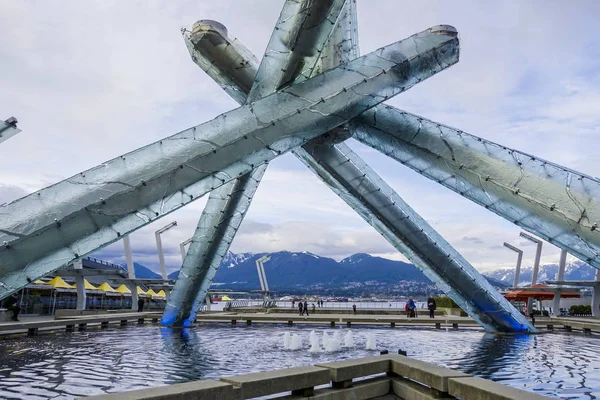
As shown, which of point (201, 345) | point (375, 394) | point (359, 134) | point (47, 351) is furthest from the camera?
point (359, 134)

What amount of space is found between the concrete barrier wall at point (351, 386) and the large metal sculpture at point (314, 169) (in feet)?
22.2

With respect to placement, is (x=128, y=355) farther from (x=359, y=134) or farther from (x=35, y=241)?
(x=359, y=134)

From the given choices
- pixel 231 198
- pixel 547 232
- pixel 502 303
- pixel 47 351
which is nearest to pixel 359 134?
pixel 231 198

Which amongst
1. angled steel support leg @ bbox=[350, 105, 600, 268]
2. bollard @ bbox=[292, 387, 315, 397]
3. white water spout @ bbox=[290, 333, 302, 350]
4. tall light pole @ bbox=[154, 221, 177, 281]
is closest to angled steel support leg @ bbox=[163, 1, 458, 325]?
angled steel support leg @ bbox=[350, 105, 600, 268]

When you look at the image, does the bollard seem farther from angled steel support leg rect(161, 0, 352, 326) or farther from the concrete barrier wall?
angled steel support leg rect(161, 0, 352, 326)

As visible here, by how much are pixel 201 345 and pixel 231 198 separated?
6.43m

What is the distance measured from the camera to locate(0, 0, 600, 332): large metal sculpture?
11.8 metres

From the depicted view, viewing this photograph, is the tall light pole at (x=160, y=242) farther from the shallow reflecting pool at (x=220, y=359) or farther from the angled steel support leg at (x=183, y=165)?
the angled steel support leg at (x=183, y=165)

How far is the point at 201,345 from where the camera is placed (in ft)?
54.1

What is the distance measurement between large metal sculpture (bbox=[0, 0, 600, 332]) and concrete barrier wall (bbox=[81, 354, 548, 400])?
677 cm

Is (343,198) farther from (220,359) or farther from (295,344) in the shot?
(220,359)

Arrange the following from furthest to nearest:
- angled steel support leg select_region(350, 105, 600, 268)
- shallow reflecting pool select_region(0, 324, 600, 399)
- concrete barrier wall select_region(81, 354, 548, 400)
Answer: angled steel support leg select_region(350, 105, 600, 268) → shallow reflecting pool select_region(0, 324, 600, 399) → concrete barrier wall select_region(81, 354, 548, 400)

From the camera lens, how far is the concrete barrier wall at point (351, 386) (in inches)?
224

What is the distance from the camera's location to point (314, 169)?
21297mm
